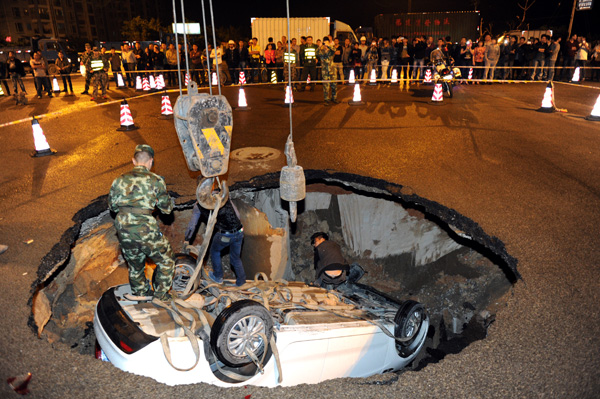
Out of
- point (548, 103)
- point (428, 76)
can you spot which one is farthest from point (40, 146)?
point (428, 76)

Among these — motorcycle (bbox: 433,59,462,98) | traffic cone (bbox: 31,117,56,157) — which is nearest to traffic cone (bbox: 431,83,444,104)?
motorcycle (bbox: 433,59,462,98)

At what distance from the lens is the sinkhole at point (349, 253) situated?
5047mm

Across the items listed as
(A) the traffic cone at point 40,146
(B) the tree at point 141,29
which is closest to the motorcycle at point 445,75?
(A) the traffic cone at point 40,146

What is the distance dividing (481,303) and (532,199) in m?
1.96

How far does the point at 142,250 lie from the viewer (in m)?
4.30

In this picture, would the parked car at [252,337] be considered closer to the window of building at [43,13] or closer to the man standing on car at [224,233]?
the man standing on car at [224,233]

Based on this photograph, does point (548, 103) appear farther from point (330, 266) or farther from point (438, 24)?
point (438, 24)

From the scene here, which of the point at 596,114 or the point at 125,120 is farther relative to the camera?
the point at 596,114

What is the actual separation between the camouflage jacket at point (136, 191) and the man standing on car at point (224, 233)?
649 millimetres

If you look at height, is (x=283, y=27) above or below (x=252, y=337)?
above

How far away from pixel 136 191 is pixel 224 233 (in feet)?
4.31

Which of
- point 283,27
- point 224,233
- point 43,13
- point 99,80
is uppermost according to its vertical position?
point 43,13

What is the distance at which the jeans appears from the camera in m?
5.13

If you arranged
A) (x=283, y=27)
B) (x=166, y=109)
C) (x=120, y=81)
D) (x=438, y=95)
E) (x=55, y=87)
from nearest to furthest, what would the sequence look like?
(x=166, y=109) → (x=438, y=95) → (x=55, y=87) → (x=120, y=81) → (x=283, y=27)
